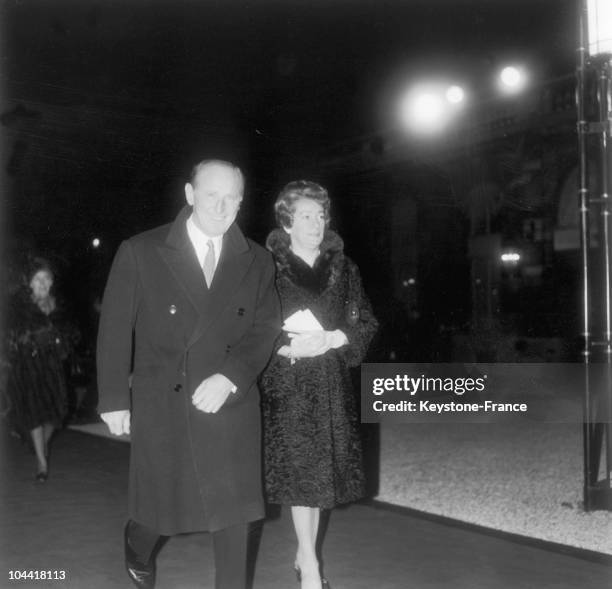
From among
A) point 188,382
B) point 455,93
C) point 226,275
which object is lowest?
point 188,382

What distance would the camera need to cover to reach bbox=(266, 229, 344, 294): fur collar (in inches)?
161

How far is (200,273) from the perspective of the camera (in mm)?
3479

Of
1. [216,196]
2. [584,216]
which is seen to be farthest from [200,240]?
[584,216]

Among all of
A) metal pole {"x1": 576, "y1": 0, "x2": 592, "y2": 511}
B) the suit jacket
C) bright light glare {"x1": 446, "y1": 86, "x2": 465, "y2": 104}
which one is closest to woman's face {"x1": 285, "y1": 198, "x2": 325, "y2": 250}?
the suit jacket

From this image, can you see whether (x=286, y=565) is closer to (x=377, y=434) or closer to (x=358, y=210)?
(x=377, y=434)

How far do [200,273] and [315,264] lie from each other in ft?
2.71

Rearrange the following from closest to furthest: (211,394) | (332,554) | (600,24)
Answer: (211,394) < (332,554) < (600,24)

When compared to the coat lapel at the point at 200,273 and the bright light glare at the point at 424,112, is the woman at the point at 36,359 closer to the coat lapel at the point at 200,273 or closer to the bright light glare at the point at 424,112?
the coat lapel at the point at 200,273

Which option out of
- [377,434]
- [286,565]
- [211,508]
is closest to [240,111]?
[377,434]

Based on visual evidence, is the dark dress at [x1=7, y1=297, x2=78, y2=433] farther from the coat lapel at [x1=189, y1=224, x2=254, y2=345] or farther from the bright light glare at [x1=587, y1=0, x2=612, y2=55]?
the bright light glare at [x1=587, y1=0, x2=612, y2=55]

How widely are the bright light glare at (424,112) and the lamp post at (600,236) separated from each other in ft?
51.5

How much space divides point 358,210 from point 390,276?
7.23 feet

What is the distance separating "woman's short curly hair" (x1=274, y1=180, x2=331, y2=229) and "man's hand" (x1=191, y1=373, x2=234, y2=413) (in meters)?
1.11

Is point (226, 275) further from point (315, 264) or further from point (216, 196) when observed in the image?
point (315, 264)
